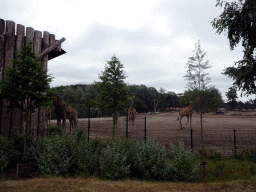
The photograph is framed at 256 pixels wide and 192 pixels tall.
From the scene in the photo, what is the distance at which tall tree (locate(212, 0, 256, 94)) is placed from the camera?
346 inches

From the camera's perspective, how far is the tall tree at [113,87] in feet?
36.8

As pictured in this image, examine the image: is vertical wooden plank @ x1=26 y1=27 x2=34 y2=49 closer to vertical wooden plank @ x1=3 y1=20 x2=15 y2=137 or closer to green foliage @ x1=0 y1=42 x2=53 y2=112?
vertical wooden plank @ x1=3 y1=20 x2=15 y2=137

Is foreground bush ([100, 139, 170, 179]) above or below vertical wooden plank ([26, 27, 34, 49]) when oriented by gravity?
below

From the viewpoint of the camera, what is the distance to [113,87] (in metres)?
11.2

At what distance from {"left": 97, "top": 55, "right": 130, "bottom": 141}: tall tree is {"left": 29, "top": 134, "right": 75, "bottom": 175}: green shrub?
4096mm

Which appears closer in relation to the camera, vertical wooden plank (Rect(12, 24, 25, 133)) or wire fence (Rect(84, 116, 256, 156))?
vertical wooden plank (Rect(12, 24, 25, 133))

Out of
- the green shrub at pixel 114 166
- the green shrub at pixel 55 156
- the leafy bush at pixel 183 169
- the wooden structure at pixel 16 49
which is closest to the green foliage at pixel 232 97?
the leafy bush at pixel 183 169

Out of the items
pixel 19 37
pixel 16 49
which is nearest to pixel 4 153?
pixel 16 49

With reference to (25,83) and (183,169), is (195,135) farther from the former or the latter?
(25,83)

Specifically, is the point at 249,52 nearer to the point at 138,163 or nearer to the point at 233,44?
the point at 233,44

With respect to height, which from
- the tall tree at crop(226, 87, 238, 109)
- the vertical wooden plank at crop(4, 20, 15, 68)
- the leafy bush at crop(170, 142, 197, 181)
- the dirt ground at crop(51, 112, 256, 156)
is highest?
the vertical wooden plank at crop(4, 20, 15, 68)

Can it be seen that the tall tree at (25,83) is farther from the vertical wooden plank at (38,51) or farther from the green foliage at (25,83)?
the vertical wooden plank at (38,51)

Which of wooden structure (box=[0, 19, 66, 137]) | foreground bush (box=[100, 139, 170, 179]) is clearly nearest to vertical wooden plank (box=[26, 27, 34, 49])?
wooden structure (box=[0, 19, 66, 137])

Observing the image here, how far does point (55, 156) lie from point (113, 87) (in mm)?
5630
